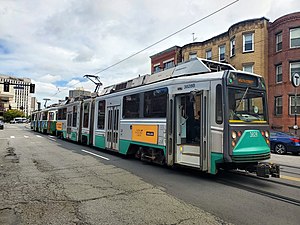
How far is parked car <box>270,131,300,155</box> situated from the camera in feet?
49.8

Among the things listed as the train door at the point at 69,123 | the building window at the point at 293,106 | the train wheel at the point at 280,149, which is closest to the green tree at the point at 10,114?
the train door at the point at 69,123

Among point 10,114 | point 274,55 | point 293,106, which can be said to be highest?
point 274,55

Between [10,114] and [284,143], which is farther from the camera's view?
[10,114]

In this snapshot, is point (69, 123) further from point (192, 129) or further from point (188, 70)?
point (192, 129)

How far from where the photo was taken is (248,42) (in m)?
24.3

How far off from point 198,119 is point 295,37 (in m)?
19.5

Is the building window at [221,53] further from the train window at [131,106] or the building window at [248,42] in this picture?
the train window at [131,106]

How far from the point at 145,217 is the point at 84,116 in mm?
12057

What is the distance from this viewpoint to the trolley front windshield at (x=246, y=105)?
6832 millimetres

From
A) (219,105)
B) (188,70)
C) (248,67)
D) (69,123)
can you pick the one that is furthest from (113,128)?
(248,67)

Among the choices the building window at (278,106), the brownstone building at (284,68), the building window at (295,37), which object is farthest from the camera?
the building window at (278,106)

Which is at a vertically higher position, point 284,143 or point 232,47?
point 232,47

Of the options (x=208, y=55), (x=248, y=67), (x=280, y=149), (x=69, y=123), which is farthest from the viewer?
(x=208, y=55)

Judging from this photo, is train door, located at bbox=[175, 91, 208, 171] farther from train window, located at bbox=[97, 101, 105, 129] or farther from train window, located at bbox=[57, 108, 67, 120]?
train window, located at bbox=[57, 108, 67, 120]
